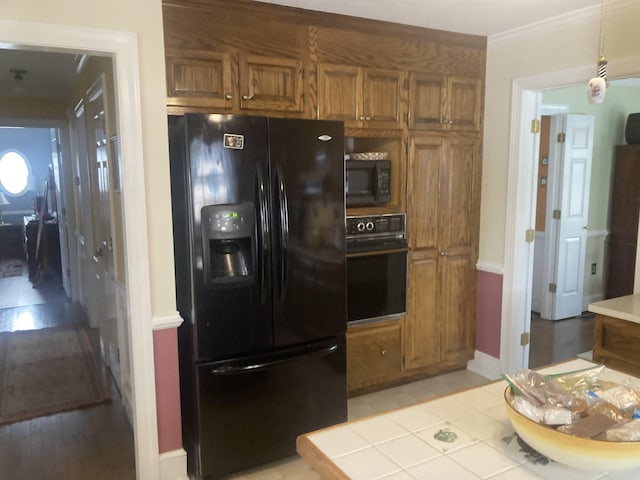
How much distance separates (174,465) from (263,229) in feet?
4.23

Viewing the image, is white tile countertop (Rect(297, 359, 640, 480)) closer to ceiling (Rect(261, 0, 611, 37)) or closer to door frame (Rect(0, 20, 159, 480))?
door frame (Rect(0, 20, 159, 480))

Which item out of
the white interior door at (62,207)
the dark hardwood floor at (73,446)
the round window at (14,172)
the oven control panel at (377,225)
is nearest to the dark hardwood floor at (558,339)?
the oven control panel at (377,225)

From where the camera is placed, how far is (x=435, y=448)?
1.22m

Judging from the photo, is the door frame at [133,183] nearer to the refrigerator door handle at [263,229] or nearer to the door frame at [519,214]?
the refrigerator door handle at [263,229]

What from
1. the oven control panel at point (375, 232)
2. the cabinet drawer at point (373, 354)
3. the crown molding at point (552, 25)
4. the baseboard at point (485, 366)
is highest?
the crown molding at point (552, 25)

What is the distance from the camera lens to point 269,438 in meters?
2.57

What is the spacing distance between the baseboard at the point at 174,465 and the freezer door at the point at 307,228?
2.48ft

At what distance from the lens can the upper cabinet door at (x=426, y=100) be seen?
3306 millimetres

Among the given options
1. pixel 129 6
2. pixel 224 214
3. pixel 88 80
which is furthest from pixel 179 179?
pixel 88 80

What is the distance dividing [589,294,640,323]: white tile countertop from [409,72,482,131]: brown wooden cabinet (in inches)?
62.8

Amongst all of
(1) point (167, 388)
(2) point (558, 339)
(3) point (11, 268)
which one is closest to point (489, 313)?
(2) point (558, 339)

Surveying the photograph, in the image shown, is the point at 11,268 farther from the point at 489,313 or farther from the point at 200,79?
the point at 489,313

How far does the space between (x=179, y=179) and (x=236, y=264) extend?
0.49m

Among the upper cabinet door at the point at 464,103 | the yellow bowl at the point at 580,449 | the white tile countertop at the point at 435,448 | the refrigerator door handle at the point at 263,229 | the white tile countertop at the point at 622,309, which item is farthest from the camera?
the upper cabinet door at the point at 464,103
